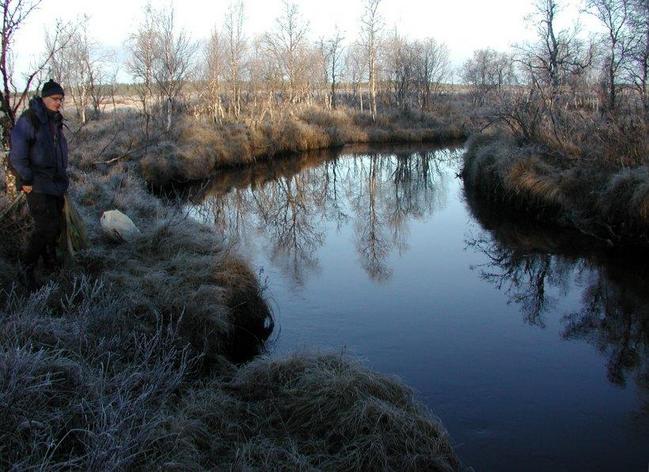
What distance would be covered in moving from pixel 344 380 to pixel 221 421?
0.99 m

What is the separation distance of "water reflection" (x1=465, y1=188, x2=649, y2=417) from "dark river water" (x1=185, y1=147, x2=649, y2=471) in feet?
0.08

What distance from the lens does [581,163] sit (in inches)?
452

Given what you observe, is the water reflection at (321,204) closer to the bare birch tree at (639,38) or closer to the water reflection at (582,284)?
the water reflection at (582,284)

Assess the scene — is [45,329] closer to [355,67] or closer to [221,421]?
[221,421]

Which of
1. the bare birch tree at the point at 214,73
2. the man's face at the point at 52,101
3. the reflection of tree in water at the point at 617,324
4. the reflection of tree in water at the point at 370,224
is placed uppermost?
the bare birch tree at the point at 214,73

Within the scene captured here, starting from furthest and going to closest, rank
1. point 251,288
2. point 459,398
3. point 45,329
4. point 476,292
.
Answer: point 476,292
point 251,288
point 459,398
point 45,329

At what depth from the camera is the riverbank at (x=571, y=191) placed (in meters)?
9.55

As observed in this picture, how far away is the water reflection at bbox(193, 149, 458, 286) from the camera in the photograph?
10.8m

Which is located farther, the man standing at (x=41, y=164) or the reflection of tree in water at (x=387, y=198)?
the reflection of tree in water at (x=387, y=198)

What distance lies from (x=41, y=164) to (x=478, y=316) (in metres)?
5.40

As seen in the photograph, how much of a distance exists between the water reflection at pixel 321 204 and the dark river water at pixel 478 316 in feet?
0.25

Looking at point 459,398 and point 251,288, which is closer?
point 459,398

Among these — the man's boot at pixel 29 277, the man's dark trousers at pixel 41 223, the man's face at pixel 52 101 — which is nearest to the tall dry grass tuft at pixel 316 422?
the man's boot at pixel 29 277

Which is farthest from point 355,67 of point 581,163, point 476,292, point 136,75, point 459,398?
point 459,398
